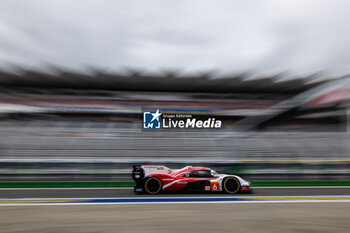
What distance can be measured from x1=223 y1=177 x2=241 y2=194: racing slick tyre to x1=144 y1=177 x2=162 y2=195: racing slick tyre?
5.38ft

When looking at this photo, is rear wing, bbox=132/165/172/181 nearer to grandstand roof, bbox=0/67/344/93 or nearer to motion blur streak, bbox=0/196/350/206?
motion blur streak, bbox=0/196/350/206

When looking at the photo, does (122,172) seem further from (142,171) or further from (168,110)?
(168,110)

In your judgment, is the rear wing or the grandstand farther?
the grandstand

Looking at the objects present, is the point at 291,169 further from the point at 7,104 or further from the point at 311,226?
the point at 7,104

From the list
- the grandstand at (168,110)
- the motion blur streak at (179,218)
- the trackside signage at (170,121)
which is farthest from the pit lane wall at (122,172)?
the trackside signage at (170,121)

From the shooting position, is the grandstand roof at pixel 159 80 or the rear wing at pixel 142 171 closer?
the rear wing at pixel 142 171

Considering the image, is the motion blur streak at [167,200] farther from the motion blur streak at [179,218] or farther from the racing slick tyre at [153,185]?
the racing slick tyre at [153,185]

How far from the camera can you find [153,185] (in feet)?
22.9

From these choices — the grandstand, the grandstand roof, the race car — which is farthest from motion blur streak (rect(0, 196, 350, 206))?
the grandstand roof

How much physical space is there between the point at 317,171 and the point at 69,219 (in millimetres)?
8689

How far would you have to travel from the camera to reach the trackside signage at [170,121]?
54.6 ft

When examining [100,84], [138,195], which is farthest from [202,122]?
[138,195]

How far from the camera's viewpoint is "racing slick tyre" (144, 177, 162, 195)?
22.8ft

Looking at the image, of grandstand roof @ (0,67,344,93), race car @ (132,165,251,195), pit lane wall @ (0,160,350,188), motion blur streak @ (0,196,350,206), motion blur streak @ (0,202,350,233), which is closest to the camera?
motion blur streak @ (0,202,350,233)
